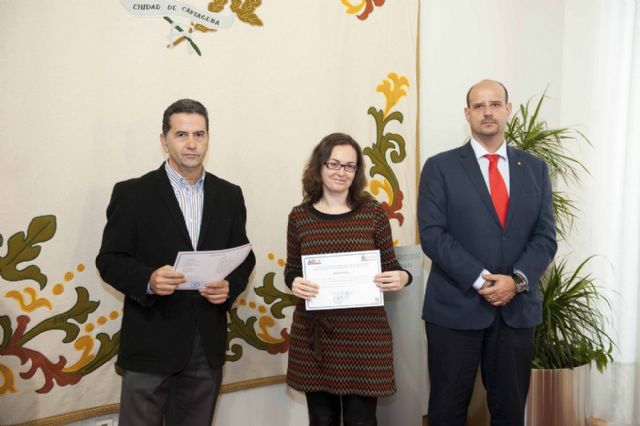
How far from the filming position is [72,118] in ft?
8.43

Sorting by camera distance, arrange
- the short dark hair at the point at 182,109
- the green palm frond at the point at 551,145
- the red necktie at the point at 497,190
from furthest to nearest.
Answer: the green palm frond at the point at 551,145 < the red necktie at the point at 497,190 < the short dark hair at the point at 182,109

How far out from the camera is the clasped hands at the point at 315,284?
7.61 ft

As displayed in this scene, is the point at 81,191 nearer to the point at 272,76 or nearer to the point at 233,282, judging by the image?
the point at 233,282

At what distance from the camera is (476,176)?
2.57m

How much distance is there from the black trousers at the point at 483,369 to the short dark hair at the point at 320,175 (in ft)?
2.26

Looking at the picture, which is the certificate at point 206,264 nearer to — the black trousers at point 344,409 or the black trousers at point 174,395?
the black trousers at point 174,395

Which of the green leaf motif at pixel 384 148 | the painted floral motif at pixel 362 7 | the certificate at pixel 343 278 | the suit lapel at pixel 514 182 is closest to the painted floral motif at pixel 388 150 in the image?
the green leaf motif at pixel 384 148

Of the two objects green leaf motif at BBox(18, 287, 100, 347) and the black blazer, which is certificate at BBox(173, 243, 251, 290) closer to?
the black blazer

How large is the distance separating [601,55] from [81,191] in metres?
3.47

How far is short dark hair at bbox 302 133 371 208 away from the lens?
248 centimetres

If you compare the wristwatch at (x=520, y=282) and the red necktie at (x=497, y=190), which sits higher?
the red necktie at (x=497, y=190)

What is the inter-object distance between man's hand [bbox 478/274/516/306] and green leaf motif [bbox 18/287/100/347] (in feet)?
5.74

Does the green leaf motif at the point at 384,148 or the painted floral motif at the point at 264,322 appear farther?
the green leaf motif at the point at 384,148

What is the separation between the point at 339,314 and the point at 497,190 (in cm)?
91
